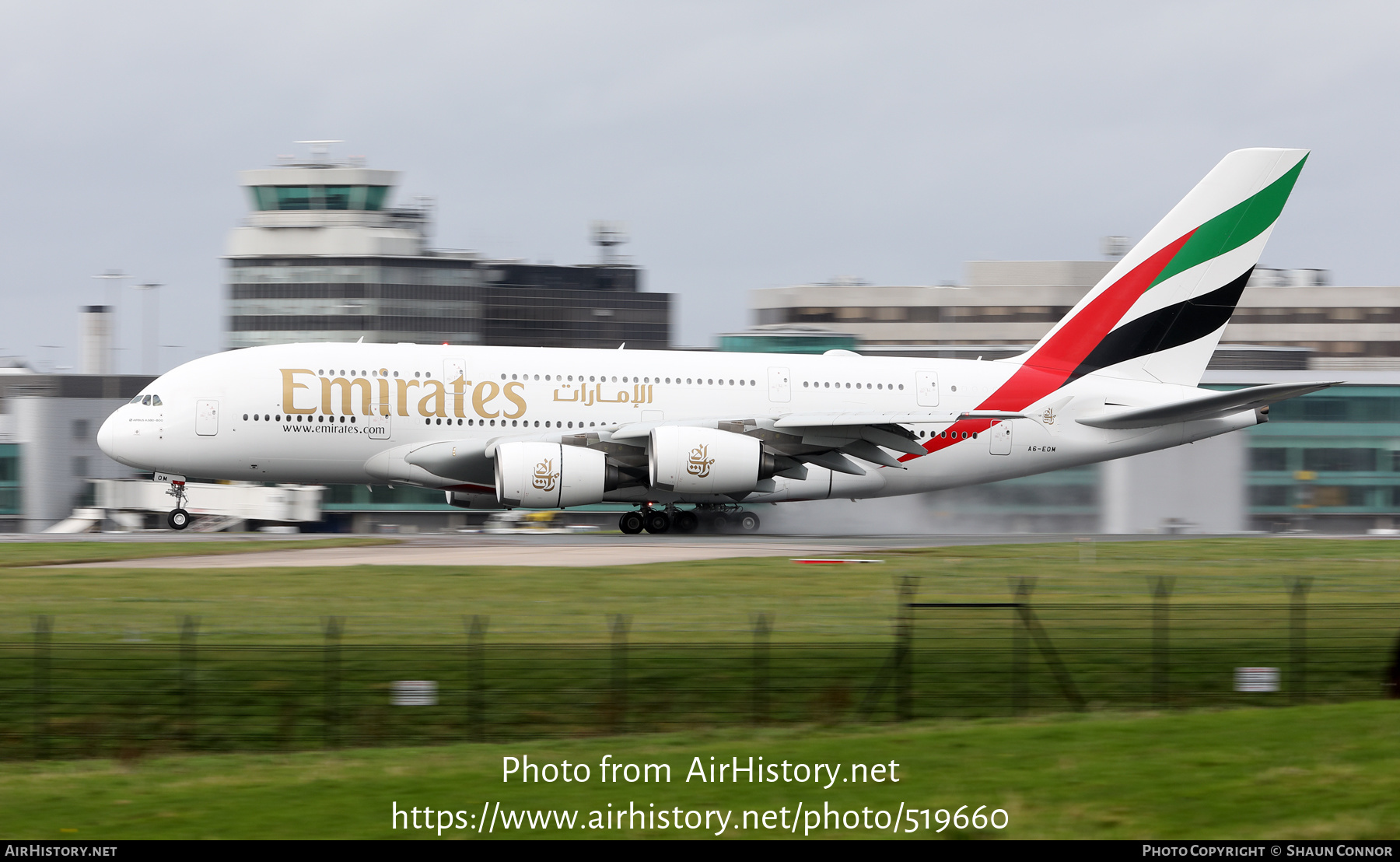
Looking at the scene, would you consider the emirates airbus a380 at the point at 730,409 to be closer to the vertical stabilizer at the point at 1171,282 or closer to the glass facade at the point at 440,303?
the vertical stabilizer at the point at 1171,282

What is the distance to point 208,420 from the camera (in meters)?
36.5

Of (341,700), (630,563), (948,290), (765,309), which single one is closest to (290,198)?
(765,309)

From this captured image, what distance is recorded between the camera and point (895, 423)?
122 feet

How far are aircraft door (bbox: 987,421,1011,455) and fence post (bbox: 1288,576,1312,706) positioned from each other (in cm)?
1843

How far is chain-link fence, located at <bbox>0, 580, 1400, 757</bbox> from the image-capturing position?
1476 cm

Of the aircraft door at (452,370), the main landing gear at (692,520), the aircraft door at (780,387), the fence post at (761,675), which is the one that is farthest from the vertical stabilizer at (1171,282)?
the fence post at (761,675)

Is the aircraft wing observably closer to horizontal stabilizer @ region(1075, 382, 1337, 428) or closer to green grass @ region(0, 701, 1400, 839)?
horizontal stabilizer @ region(1075, 382, 1337, 428)

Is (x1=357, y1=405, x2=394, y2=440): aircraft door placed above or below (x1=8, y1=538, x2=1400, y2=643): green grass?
above

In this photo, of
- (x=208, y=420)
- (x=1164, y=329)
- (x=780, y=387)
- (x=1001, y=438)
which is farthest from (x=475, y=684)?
(x=1164, y=329)

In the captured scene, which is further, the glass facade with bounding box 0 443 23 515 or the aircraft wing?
the glass facade with bounding box 0 443 23 515

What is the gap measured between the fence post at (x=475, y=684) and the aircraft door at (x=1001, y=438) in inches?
996

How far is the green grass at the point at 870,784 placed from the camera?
1105 centimetres

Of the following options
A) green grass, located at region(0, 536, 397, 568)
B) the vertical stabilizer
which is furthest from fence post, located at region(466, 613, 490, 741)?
the vertical stabilizer
